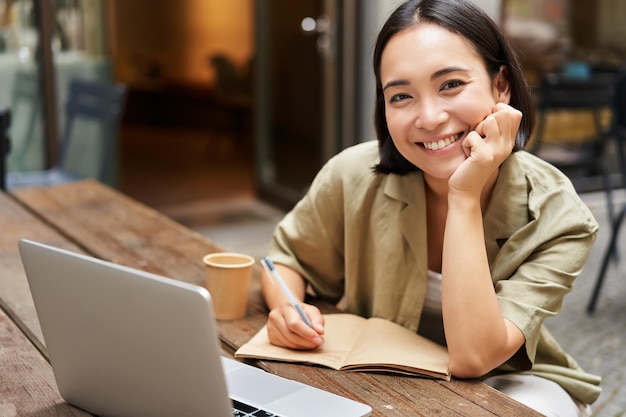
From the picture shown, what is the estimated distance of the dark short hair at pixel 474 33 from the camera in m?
1.39

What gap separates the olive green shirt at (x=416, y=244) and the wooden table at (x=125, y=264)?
0.11m

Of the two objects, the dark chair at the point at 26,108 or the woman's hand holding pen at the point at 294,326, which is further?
the dark chair at the point at 26,108

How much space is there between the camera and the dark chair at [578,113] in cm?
502

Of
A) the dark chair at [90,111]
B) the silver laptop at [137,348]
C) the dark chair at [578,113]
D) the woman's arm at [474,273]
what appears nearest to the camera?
the silver laptop at [137,348]

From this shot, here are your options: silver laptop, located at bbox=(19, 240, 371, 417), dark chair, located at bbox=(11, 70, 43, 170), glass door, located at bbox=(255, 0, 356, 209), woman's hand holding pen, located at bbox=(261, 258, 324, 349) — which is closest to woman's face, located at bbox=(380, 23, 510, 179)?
woman's hand holding pen, located at bbox=(261, 258, 324, 349)

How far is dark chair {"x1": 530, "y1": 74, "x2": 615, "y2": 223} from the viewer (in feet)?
16.5

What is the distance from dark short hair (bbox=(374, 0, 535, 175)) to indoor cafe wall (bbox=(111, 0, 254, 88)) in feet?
24.0

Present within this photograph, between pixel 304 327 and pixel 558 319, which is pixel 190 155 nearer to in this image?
pixel 558 319

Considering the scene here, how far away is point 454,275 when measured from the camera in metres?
1.31

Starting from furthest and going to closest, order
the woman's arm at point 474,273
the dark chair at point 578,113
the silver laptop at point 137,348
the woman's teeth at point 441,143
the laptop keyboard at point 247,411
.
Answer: the dark chair at point 578,113
the woman's teeth at point 441,143
the woman's arm at point 474,273
the laptop keyboard at point 247,411
the silver laptop at point 137,348

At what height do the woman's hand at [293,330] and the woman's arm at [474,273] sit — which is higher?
the woman's arm at [474,273]

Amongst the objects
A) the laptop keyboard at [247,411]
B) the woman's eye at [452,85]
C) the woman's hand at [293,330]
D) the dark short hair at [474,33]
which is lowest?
the laptop keyboard at [247,411]

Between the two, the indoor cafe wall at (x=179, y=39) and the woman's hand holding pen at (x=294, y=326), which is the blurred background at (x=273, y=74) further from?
the woman's hand holding pen at (x=294, y=326)

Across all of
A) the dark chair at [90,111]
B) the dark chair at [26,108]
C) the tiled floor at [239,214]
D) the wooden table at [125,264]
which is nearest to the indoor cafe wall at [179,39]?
the tiled floor at [239,214]
